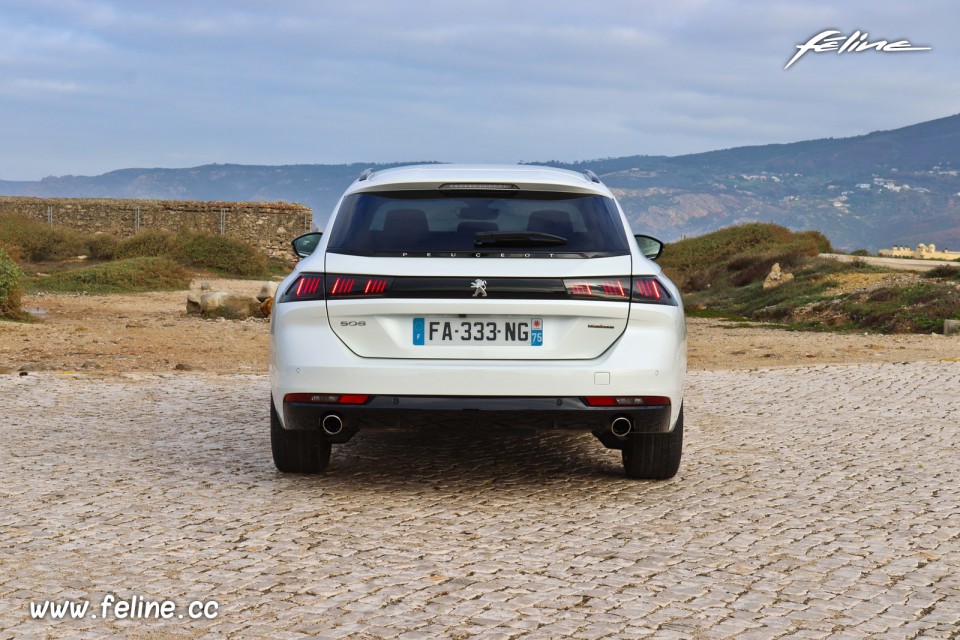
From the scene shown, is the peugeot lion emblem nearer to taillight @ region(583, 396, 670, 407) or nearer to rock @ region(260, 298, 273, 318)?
taillight @ region(583, 396, 670, 407)

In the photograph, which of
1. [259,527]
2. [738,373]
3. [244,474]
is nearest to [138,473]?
[244,474]

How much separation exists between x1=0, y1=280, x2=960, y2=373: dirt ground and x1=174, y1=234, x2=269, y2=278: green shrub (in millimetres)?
12987

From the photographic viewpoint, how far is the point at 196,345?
16.5m

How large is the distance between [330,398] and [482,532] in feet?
3.39

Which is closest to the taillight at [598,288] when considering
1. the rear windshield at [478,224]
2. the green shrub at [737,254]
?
the rear windshield at [478,224]

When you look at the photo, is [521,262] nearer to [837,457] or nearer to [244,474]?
[244,474]

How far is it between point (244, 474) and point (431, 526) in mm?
1756

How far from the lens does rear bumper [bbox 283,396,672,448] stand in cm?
576

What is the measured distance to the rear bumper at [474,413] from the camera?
576 cm

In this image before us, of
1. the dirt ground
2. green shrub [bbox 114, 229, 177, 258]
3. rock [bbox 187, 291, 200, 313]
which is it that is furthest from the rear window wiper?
green shrub [bbox 114, 229, 177, 258]

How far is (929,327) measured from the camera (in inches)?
800

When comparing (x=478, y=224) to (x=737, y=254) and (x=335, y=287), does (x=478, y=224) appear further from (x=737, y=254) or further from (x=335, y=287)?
(x=737, y=254)

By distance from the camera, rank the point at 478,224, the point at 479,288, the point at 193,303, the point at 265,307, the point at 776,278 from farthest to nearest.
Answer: the point at 776,278 → the point at 193,303 → the point at 265,307 → the point at 478,224 → the point at 479,288

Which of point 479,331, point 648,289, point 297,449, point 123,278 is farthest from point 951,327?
point 123,278
